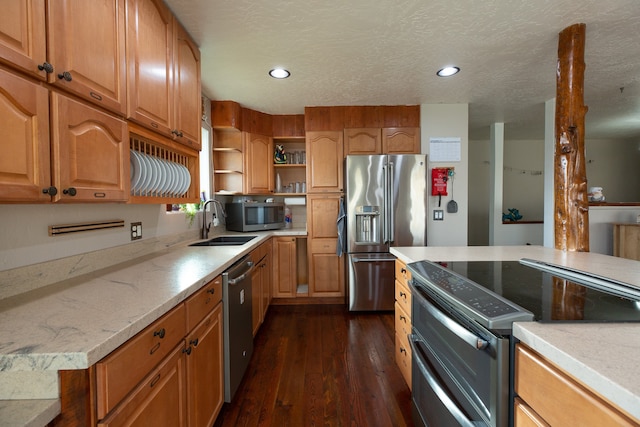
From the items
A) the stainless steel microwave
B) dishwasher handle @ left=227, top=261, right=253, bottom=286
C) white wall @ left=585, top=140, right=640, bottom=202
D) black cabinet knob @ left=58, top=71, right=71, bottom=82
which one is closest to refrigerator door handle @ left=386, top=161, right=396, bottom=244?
the stainless steel microwave

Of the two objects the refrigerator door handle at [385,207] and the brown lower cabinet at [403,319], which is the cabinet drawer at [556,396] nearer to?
the brown lower cabinet at [403,319]

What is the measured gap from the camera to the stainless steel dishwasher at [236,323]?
1.53m

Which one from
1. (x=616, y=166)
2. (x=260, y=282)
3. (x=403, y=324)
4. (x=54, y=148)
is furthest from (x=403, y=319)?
(x=616, y=166)

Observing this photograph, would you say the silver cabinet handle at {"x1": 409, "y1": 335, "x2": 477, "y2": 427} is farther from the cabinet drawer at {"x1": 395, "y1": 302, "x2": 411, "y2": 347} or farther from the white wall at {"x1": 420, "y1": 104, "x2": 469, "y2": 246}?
the white wall at {"x1": 420, "y1": 104, "x2": 469, "y2": 246}

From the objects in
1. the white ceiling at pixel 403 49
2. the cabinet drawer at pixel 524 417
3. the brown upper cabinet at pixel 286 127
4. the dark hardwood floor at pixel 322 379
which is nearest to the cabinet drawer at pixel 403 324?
the dark hardwood floor at pixel 322 379

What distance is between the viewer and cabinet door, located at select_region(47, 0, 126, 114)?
90cm

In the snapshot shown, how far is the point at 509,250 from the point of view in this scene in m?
1.80

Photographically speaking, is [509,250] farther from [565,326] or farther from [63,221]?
[63,221]

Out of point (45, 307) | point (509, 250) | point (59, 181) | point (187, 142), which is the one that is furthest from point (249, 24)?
point (509, 250)

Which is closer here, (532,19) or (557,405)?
(557,405)

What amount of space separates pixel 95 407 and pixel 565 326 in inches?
47.9

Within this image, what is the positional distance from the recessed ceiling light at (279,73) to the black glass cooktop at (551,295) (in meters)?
2.03

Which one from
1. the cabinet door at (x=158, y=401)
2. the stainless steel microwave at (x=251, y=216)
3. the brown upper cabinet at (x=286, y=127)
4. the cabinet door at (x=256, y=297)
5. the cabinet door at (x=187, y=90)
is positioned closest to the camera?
the cabinet door at (x=158, y=401)

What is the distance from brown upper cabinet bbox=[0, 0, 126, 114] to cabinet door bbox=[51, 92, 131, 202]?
67mm
